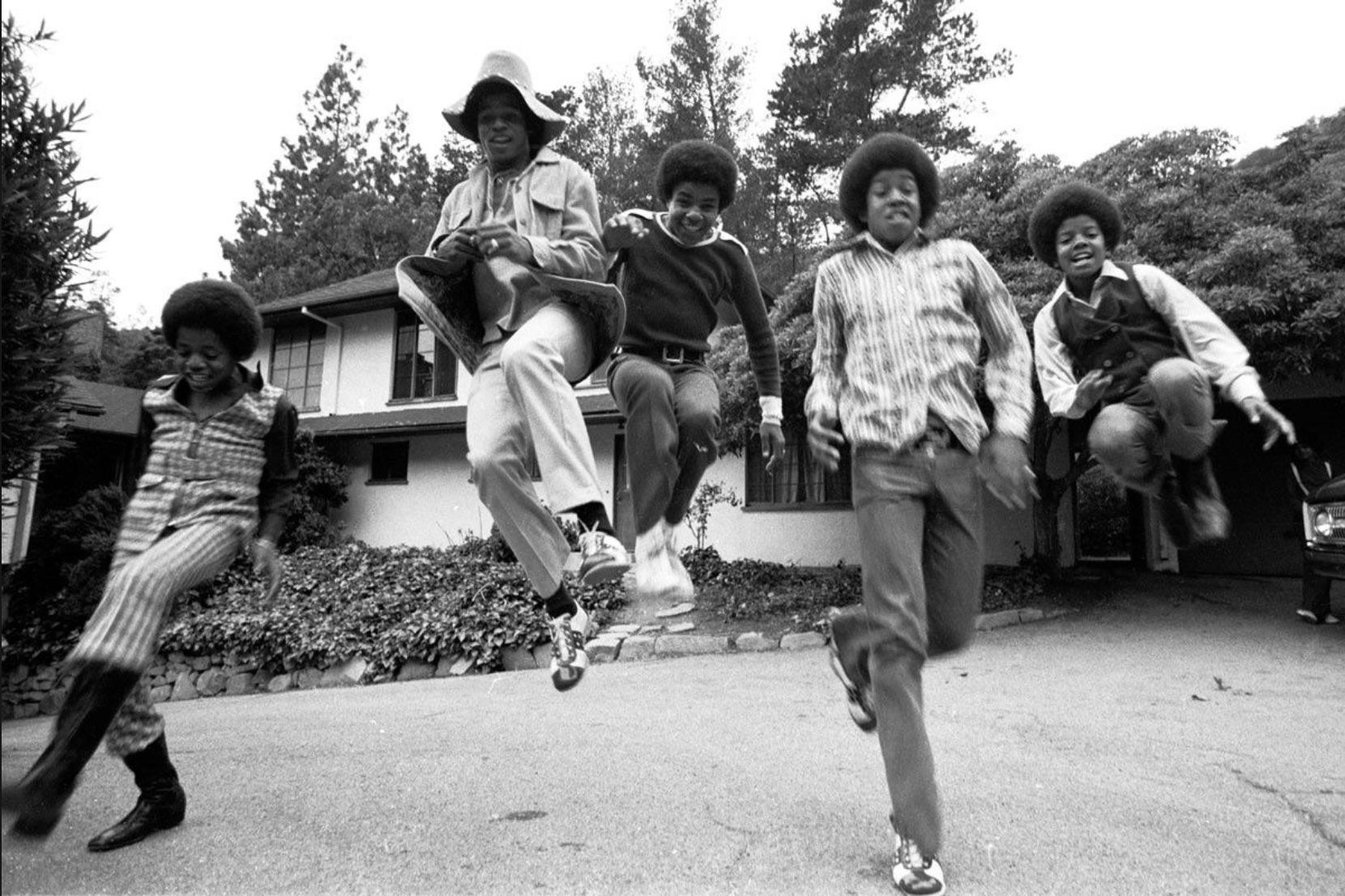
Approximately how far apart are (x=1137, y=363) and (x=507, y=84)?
277 centimetres

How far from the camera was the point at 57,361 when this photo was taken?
666 centimetres

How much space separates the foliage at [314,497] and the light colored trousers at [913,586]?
1618 cm

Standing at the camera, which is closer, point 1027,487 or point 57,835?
point 1027,487

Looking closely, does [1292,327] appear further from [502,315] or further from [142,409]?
[142,409]

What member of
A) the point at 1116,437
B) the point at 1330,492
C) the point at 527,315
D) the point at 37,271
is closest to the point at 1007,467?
the point at 1116,437

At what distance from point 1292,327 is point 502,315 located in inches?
334

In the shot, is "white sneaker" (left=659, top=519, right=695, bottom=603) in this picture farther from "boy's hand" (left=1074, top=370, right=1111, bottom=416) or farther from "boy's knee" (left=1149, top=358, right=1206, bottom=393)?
"boy's knee" (left=1149, top=358, right=1206, bottom=393)

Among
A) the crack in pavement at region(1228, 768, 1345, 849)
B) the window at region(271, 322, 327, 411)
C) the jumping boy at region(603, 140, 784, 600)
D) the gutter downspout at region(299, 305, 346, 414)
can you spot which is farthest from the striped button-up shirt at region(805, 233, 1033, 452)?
the window at region(271, 322, 327, 411)

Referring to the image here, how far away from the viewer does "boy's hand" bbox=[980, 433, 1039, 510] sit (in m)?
3.01

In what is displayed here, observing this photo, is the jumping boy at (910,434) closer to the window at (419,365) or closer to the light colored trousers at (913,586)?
the light colored trousers at (913,586)

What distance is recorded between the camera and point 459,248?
3.32 m

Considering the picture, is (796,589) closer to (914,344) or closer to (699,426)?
(699,426)

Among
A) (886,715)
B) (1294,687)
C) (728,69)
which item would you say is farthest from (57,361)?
(728,69)

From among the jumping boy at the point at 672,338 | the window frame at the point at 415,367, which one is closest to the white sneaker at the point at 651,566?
the jumping boy at the point at 672,338
